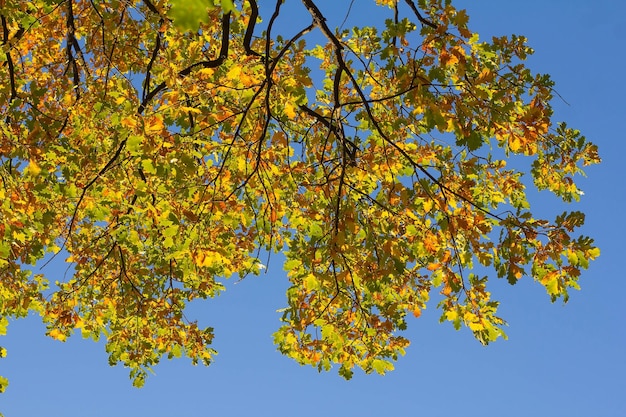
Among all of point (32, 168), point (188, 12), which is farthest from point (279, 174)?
point (188, 12)

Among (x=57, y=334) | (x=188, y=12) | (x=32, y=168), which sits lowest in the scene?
(x=188, y=12)

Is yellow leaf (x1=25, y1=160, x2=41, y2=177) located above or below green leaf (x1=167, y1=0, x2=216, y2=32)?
above

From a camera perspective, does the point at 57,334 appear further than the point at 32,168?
Yes

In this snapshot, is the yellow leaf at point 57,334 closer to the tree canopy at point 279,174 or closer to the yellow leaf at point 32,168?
the tree canopy at point 279,174

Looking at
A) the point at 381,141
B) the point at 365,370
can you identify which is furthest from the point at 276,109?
the point at 365,370

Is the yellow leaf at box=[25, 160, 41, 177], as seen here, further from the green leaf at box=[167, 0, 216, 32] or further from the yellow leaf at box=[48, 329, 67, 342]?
the green leaf at box=[167, 0, 216, 32]

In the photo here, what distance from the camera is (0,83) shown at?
6.33 metres

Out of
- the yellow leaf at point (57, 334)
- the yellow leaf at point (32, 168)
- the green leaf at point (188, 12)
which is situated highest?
the yellow leaf at point (57, 334)

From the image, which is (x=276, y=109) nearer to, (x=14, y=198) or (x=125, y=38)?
(x=14, y=198)

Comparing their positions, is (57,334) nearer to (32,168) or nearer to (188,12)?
(32,168)

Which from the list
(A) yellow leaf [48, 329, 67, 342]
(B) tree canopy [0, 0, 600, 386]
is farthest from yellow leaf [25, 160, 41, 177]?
(A) yellow leaf [48, 329, 67, 342]

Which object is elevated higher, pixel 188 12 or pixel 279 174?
pixel 279 174

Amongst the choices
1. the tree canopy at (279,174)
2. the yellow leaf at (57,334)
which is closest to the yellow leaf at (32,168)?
the tree canopy at (279,174)

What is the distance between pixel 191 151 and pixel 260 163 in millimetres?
691
